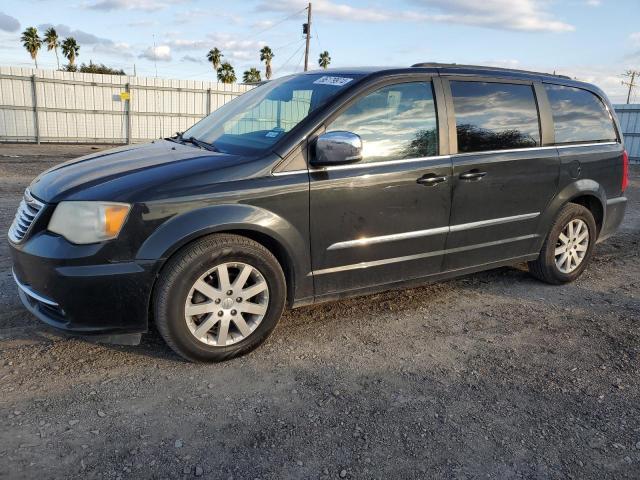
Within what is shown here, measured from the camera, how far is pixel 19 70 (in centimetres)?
1869

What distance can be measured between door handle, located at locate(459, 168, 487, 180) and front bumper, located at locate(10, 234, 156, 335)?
233 cm

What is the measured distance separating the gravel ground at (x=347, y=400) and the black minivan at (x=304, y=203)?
307mm

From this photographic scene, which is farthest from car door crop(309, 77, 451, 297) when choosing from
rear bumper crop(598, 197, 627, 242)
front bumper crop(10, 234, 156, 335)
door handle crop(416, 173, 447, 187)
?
rear bumper crop(598, 197, 627, 242)

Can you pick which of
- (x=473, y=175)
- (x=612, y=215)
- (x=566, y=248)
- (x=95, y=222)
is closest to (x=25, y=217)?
(x=95, y=222)

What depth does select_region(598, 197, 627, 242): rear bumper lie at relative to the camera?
512 cm

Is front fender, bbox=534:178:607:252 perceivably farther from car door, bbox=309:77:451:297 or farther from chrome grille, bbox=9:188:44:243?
chrome grille, bbox=9:188:44:243

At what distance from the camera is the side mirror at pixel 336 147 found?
130 inches

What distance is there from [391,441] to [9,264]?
3.95m

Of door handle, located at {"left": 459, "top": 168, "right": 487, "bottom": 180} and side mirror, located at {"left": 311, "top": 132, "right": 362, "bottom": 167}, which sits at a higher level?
side mirror, located at {"left": 311, "top": 132, "right": 362, "bottom": 167}

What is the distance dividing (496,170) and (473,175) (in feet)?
0.87

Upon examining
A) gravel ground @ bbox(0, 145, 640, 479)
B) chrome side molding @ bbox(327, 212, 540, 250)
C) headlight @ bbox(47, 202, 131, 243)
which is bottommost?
gravel ground @ bbox(0, 145, 640, 479)

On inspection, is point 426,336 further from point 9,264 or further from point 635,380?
point 9,264

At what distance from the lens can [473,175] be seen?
400 cm

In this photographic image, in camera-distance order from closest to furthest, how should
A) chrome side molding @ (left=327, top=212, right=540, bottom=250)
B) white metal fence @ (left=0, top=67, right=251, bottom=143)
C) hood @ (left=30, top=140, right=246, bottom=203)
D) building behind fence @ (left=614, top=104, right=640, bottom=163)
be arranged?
hood @ (left=30, top=140, right=246, bottom=203)
chrome side molding @ (left=327, top=212, right=540, bottom=250)
white metal fence @ (left=0, top=67, right=251, bottom=143)
building behind fence @ (left=614, top=104, right=640, bottom=163)
